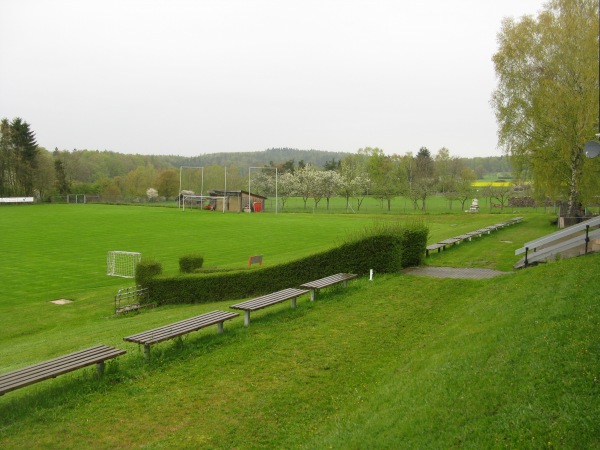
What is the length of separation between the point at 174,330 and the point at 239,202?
62.4m

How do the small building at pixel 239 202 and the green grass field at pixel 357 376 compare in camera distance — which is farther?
the small building at pixel 239 202

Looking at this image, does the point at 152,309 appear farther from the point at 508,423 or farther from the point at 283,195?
the point at 283,195

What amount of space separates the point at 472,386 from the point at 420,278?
9.20 m

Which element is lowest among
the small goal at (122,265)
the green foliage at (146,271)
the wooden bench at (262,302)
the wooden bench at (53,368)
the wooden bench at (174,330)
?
the small goal at (122,265)

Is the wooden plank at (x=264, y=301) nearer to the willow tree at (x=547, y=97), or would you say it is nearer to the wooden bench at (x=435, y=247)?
the wooden bench at (x=435, y=247)

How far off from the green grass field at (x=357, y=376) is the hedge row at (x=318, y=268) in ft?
3.77

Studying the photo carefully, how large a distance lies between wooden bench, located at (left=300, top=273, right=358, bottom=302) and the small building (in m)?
56.7

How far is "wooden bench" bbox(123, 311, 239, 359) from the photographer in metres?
8.82

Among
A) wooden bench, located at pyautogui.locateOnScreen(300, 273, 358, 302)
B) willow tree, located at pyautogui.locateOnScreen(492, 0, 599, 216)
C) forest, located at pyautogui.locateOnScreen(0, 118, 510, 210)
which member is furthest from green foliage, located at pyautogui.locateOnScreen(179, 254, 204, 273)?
forest, located at pyautogui.locateOnScreen(0, 118, 510, 210)

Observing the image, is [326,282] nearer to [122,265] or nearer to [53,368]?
[53,368]

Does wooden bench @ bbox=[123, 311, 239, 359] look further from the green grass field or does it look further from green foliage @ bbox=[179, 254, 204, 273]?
green foliage @ bbox=[179, 254, 204, 273]

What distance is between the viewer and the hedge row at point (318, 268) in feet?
51.8

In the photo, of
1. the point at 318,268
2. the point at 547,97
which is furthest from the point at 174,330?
the point at 547,97

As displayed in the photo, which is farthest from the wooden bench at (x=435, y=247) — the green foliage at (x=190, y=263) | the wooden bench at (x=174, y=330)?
the wooden bench at (x=174, y=330)
